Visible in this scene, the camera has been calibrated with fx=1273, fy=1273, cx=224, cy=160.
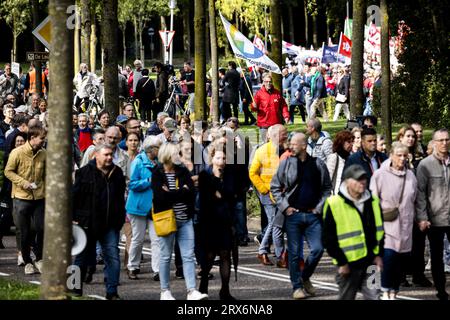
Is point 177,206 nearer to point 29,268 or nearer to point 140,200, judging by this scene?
point 140,200

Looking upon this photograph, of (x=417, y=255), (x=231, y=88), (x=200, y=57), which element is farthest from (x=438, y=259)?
(x=231, y=88)

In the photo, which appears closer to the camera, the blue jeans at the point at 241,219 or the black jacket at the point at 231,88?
the blue jeans at the point at 241,219

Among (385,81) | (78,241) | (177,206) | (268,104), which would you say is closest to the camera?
(78,241)

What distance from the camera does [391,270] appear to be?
43.4 feet

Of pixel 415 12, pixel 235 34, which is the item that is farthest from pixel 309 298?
pixel 415 12

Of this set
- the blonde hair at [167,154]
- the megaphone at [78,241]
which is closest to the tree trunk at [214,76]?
the blonde hair at [167,154]

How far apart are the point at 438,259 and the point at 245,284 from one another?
243 centimetres

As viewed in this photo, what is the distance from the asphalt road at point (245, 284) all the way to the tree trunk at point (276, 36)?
868cm

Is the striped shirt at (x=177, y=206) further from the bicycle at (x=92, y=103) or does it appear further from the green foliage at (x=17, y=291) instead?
the bicycle at (x=92, y=103)

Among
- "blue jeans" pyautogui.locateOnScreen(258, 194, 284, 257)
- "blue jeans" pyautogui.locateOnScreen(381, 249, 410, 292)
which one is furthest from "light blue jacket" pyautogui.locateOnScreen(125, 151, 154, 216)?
"blue jeans" pyautogui.locateOnScreen(381, 249, 410, 292)

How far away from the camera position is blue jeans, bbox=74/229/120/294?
1361cm

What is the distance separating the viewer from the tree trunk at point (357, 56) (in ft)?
Result: 76.6

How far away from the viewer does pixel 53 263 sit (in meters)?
11.6
